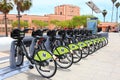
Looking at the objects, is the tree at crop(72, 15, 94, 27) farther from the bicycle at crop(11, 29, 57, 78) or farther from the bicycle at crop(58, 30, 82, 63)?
the bicycle at crop(11, 29, 57, 78)

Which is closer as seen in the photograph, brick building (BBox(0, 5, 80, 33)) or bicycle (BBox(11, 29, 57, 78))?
bicycle (BBox(11, 29, 57, 78))

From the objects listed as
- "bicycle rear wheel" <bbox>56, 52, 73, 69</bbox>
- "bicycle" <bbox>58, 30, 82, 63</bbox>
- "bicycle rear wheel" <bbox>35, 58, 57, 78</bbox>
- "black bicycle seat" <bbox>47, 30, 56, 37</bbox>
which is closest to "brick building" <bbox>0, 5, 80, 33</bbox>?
"bicycle" <bbox>58, 30, 82, 63</bbox>

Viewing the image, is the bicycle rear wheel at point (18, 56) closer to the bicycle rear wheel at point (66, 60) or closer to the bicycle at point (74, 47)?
the bicycle rear wheel at point (66, 60)

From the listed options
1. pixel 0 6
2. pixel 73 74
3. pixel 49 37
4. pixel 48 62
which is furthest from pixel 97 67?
pixel 0 6

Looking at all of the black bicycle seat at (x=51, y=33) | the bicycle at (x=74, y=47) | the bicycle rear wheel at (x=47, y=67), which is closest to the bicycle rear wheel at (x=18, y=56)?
the bicycle rear wheel at (x=47, y=67)

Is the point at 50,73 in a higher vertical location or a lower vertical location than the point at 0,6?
lower

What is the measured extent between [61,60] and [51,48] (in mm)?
595

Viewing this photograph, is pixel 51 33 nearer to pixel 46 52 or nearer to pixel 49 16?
pixel 46 52

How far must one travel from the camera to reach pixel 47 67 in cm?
523

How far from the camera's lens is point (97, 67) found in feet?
21.6

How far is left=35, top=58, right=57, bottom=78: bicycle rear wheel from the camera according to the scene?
196 inches

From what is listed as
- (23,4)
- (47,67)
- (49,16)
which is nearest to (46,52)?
(47,67)

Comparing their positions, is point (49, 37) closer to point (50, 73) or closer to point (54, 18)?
Result: point (50, 73)

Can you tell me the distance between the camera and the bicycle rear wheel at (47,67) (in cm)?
499
